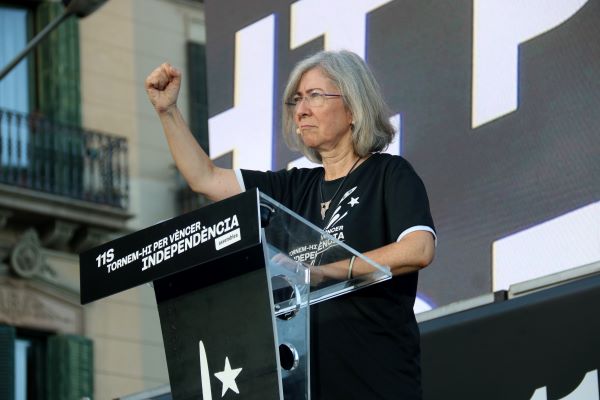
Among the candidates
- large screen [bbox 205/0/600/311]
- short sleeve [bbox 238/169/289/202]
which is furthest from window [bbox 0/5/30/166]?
short sleeve [bbox 238/169/289/202]

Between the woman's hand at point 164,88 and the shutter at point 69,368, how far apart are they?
12.1 metres

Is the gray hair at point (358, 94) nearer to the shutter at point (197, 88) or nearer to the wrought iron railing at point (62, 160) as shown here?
the wrought iron railing at point (62, 160)

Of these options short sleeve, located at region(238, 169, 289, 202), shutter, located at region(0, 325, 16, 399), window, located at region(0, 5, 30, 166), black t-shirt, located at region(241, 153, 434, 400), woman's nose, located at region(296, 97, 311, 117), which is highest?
window, located at region(0, 5, 30, 166)

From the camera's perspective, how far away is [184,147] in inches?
173

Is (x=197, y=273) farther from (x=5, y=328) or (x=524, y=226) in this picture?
(x=5, y=328)

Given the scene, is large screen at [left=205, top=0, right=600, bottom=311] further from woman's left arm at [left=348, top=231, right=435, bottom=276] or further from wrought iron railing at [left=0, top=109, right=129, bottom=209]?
wrought iron railing at [left=0, top=109, right=129, bottom=209]

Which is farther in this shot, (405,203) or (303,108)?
(303,108)

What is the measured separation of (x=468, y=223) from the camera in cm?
558

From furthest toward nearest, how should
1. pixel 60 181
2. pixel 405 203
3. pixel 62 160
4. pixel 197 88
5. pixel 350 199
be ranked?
1. pixel 197 88
2. pixel 62 160
3. pixel 60 181
4. pixel 350 199
5. pixel 405 203

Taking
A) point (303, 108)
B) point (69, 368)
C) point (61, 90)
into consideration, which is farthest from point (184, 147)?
point (61, 90)

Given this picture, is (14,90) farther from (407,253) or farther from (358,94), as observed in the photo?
(407,253)

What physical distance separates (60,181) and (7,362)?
6.83ft

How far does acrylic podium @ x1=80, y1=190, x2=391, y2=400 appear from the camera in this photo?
12.1 ft

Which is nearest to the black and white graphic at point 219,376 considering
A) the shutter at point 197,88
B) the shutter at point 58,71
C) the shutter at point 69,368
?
the shutter at point 69,368
